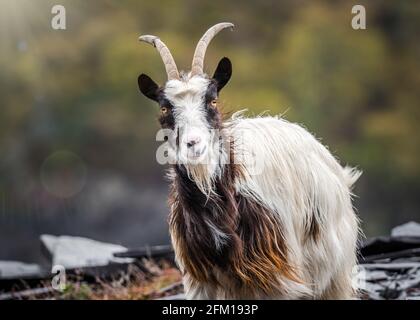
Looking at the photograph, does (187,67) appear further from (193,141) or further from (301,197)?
(193,141)

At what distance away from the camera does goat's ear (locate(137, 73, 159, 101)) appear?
5.01 meters

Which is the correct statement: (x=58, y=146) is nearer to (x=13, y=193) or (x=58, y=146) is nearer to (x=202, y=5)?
(x=13, y=193)

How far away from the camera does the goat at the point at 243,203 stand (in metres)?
4.81

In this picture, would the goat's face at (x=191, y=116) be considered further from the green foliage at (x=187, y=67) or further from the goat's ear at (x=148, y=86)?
the green foliage at (x=187, y=67)

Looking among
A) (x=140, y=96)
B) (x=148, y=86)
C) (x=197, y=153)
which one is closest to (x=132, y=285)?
(x=140, y=96)

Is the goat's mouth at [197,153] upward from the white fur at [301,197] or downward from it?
upward

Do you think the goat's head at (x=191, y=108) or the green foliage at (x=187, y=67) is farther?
the green foliage at (x=187, y=67)

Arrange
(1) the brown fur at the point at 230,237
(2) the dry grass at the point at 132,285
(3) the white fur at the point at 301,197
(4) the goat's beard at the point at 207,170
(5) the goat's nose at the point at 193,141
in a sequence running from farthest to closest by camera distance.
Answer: (2) the dry grass at the point at 132,285
(3) the white fur at the point at 301,197
(1) the brown fur at the point at 230,237
(4) the goat's beard at the point at 207,170
(5) the goat's nose at the point at 193,141

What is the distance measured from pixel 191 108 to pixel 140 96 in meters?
2.84

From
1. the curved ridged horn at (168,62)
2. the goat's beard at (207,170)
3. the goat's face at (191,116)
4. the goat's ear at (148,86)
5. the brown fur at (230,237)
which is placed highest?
the curved ridged horn at (168,62)

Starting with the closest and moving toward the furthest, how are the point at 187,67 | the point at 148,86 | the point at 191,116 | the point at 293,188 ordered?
the point at 191,116, the point at 148,86, the point at 293,188, the point at 187,67

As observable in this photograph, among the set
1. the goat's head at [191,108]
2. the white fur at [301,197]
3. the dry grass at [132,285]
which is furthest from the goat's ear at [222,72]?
the dry grass at [132,285]

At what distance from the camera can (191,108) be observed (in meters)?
4.76

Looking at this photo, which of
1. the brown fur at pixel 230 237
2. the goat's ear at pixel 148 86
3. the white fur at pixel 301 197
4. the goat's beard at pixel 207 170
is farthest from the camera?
the white fur at pixel 301 197
